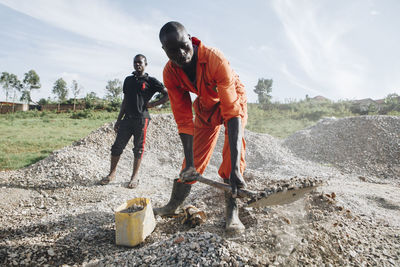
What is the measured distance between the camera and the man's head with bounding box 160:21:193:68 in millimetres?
1635

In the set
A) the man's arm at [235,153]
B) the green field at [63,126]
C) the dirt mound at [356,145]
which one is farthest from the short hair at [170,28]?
the dirt mound at [356,145]

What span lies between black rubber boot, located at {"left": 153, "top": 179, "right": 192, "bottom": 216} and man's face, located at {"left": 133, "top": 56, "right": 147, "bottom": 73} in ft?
6.31

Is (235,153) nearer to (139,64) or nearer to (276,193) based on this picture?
(276,193)

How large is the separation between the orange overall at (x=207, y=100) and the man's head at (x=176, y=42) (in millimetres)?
134

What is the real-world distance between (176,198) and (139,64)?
2.09 meters

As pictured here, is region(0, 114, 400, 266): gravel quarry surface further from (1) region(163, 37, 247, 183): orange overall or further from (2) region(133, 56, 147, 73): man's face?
(2) region(133, 56, 147, 73): man's face

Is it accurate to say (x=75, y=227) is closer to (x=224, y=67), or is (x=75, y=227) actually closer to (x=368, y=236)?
(x=224, y=67)

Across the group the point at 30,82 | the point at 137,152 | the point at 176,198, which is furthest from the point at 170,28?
the point at 30,82

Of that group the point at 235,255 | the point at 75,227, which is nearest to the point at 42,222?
the point at 75,227

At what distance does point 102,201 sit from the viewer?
119 inches

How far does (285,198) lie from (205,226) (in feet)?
2.64

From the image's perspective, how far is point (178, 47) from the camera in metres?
1.66

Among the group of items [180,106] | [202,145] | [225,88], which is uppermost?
[225,88]

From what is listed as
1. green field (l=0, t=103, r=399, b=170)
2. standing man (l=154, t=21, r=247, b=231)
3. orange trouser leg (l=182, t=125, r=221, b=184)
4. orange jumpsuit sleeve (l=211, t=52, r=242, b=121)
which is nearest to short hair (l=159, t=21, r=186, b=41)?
standing man (l=154, t=21, r=247, b=231)
